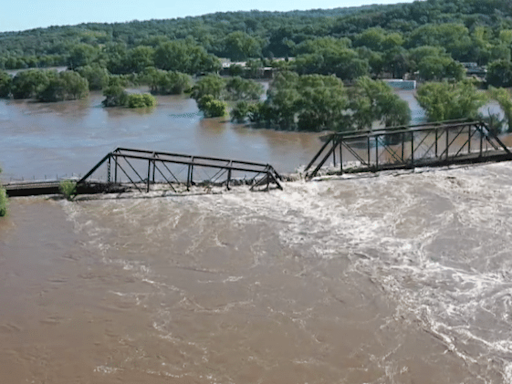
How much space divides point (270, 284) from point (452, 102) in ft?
112

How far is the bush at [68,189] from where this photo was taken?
34469 millimetres

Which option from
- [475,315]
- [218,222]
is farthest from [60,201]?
[475,315]

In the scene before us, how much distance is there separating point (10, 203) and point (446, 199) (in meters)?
22.3

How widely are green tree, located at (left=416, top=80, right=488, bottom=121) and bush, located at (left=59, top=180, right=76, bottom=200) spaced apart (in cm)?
3073

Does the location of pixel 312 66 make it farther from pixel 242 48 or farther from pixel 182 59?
pixel 242 48

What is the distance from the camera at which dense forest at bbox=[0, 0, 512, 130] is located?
185 feet

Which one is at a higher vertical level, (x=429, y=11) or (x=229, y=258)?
(x=429, y=11)

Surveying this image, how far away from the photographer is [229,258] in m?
26.4

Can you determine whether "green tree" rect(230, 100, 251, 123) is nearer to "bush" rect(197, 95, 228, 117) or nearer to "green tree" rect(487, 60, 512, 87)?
"bush" rect(197, 95, 228, 117)

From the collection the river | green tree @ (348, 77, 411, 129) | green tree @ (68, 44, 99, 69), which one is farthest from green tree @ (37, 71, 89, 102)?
green tree @ (68, 44, 99, 69)

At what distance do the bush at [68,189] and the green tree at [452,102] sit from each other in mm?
30729

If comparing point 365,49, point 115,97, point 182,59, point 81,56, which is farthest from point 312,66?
point 81,56

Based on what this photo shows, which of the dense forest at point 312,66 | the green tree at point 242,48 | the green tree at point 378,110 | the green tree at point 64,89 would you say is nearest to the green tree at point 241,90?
the dense forest at point 312,66

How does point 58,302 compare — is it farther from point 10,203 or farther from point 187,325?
point 10,203
